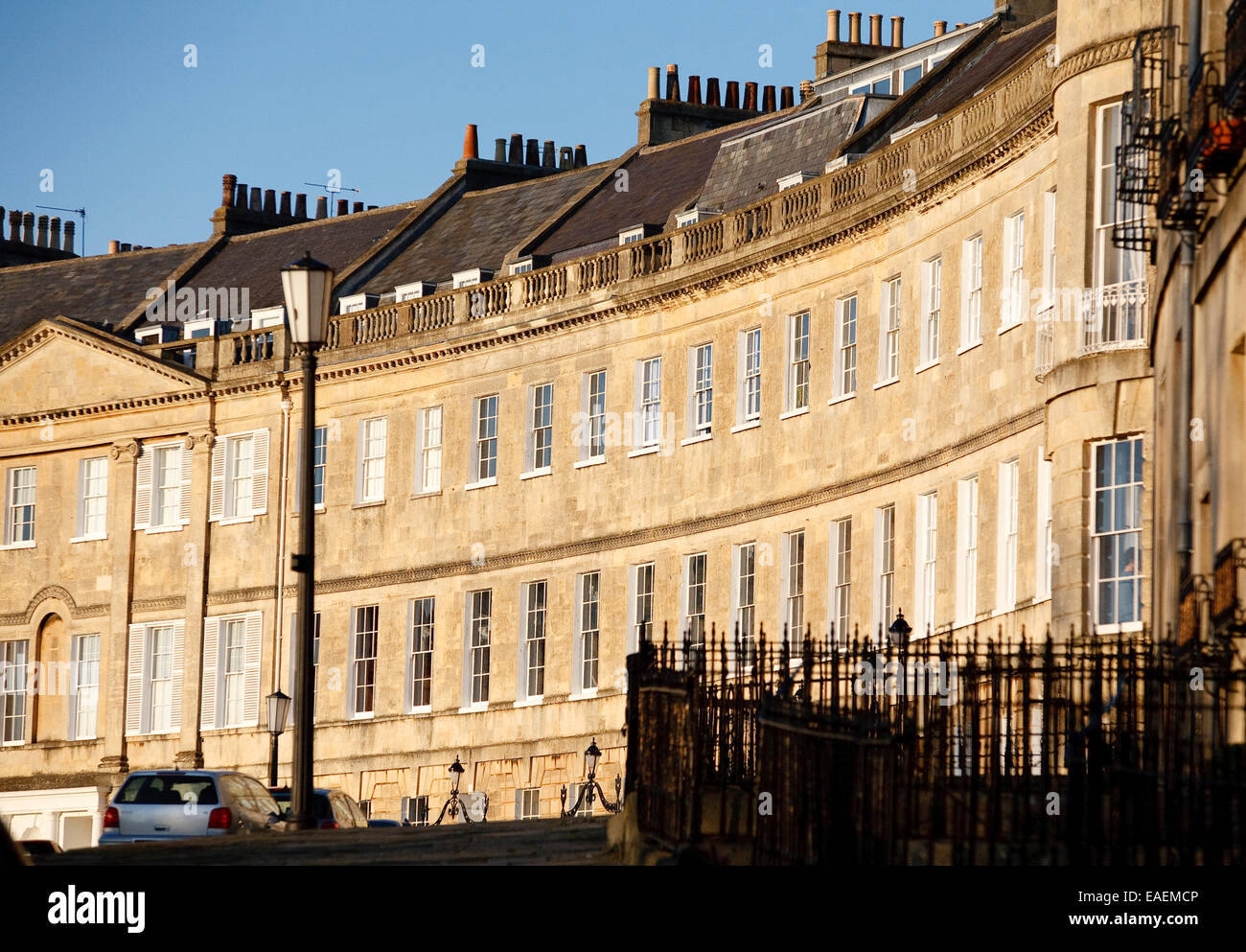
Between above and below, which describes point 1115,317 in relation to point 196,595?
above

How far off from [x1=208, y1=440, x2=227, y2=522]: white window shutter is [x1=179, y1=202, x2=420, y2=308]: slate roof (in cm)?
447

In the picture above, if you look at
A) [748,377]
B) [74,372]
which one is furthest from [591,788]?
[74,372]

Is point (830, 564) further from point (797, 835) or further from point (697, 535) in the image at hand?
point (797, 835)

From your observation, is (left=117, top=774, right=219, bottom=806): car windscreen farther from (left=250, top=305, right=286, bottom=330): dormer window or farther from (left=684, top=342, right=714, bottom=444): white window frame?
(left=250, top=305, right=286, bottom=330): dormer window

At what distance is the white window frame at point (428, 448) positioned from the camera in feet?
170

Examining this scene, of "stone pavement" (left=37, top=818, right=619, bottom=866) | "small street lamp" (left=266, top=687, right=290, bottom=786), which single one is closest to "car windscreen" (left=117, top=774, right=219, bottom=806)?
"stone pavement" (left=37, top=818, right=619, bottom=866)

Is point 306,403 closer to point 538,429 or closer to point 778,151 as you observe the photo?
point 778,151

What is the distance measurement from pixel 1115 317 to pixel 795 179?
15.5 m

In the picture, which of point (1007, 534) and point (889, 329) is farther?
point (889, 329)

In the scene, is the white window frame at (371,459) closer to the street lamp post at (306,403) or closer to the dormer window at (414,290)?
the dormer window at (414,290)

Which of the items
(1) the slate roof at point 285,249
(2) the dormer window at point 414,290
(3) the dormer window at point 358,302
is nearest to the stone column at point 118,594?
(1) the slate roof at point 285,249

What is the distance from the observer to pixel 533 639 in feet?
162

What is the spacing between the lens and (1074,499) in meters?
31.8
